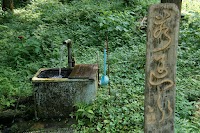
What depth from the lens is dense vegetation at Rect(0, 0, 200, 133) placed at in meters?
4.17

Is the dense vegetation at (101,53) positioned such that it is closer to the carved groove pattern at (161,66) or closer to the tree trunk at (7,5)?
the tree trunk at (7,5)

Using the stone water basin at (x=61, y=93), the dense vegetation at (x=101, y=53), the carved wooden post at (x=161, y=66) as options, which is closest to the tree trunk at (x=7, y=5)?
the dense vegetation at (x=101, y=53)

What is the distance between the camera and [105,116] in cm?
412

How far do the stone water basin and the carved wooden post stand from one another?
170cm

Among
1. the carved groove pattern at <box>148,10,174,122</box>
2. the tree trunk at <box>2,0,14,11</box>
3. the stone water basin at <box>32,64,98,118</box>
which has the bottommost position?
the stone water basin at <box>32,64,98,118</box>

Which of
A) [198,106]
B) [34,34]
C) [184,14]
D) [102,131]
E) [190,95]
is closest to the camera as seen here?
[102,131]

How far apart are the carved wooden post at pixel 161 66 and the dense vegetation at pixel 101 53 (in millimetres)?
1008

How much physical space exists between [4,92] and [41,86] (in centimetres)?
112

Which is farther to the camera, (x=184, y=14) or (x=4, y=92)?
(x=184, y=14)

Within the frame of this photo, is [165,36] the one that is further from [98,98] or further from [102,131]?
[98,98]

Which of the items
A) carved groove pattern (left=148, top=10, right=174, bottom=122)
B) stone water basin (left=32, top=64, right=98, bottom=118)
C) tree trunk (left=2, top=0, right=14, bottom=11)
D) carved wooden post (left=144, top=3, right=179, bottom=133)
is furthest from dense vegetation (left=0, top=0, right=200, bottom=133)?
carved groove pattern (left=148, top=10, right=174, bottom=122)

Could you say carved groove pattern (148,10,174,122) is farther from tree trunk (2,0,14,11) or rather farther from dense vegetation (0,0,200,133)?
tree trunk (2,0,14,11)

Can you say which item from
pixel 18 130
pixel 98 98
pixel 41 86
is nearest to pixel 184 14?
pixel 98 98

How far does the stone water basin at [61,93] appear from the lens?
4.30 meters
